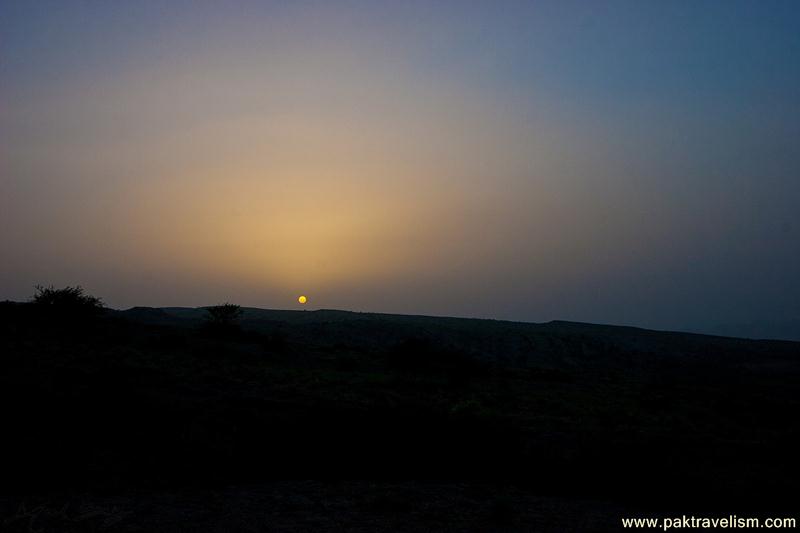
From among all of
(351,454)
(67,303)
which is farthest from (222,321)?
(351,454)

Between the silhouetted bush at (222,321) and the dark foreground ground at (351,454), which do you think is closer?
the dark foreground ground at (351,454)

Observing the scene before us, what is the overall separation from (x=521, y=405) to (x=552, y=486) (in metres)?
9.28

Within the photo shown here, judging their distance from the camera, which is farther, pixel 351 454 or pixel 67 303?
pixel 67 303

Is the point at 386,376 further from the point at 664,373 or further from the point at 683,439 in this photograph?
the point at 664,373

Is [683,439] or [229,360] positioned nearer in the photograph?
[683,439]

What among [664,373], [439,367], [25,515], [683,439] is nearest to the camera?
[25,515]

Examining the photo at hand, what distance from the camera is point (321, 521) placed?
26.3 feet

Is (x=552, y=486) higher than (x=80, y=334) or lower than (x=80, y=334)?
lower

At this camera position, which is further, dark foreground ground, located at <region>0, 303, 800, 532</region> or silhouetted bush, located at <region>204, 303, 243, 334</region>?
silhouetted bush, located at <region>204, 303, 243, 334</region>

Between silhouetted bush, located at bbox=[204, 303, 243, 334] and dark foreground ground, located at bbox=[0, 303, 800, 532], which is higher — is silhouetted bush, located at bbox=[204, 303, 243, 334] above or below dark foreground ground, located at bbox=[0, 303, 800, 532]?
above

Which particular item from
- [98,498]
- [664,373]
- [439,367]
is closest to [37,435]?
[98,498]

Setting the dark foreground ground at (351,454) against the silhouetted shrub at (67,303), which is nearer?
the dark foreground ground at (351,454)

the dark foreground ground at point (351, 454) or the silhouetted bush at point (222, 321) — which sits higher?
the silhouetted bush at point (222, 321)

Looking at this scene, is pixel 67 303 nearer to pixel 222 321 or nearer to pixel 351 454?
pixel 222 321
